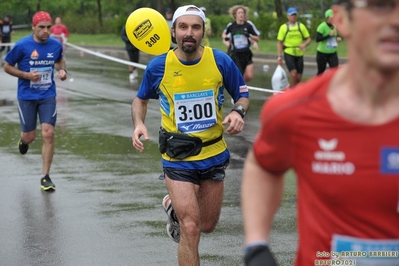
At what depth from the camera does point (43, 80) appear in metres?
10.8

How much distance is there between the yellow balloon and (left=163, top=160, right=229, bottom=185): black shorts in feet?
5.85

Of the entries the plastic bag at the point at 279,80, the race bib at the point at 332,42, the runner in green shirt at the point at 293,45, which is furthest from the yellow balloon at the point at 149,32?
the race bib at the point at 332,42

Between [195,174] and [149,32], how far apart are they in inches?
81.5

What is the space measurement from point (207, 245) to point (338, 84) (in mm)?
4948

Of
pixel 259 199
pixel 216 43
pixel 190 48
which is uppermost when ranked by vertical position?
pixel 259 199

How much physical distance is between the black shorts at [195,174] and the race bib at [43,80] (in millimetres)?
4637

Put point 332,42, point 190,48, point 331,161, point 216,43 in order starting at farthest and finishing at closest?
point 216,43 < point 332,42 < point 190,48 < point 331,161

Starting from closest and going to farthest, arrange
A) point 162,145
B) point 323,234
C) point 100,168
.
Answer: point 323,234 → point 162,145 → point 100,168

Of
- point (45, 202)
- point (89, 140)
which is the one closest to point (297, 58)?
point (89, 140)

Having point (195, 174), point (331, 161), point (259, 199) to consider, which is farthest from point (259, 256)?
point (195, 174)

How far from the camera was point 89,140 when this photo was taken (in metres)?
13.6

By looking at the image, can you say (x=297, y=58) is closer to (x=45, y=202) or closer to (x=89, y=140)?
(x=89, y=140)

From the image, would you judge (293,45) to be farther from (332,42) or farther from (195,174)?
(195,174)

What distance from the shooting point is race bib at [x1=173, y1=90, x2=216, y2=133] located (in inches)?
254
